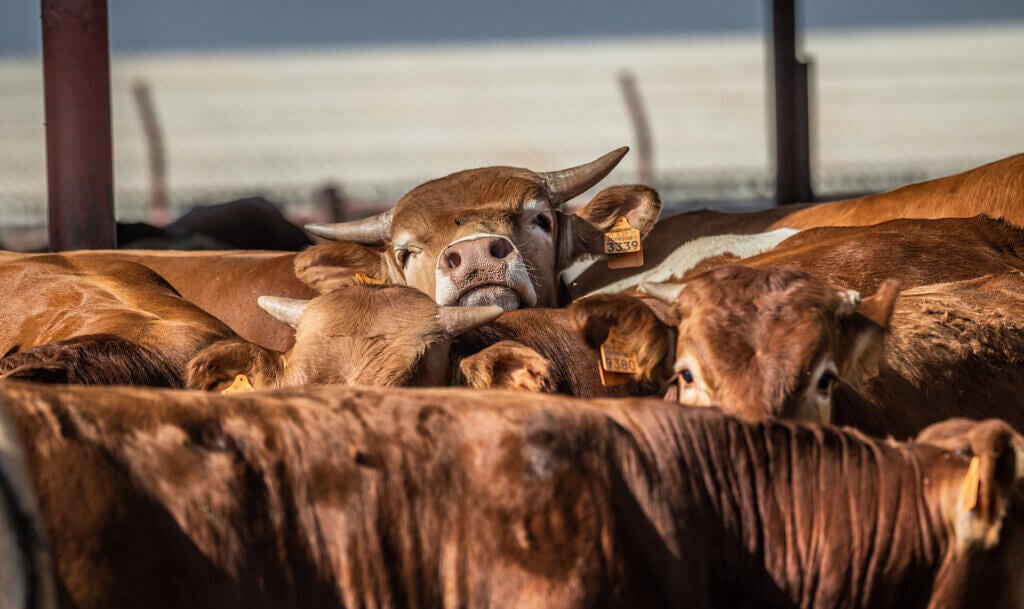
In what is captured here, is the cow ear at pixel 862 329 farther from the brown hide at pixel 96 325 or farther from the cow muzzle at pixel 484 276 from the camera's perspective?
the brown hide at pixel 96 325

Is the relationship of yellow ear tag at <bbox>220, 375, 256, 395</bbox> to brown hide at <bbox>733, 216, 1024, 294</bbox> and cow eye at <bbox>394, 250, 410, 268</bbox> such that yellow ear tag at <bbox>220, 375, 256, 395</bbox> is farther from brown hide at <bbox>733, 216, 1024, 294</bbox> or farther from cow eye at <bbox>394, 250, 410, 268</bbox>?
cow eye at <bbox>394, 250, 410, 268</bbox>

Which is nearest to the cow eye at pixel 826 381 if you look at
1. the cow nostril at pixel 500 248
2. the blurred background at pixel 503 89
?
the cow nostril at pixel 500 248

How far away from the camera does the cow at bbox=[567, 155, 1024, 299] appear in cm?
602

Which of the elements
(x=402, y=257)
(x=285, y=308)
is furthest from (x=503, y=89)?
(x=285, y=308)

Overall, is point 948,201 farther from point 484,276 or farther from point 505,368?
point 505,368

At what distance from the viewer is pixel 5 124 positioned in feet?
43.4

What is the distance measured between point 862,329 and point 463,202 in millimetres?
2307

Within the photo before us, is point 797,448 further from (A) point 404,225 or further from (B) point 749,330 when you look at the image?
(A) point 404,225

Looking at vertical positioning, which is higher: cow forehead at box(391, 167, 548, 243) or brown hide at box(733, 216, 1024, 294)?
cow forehead at box(391, 167, 548, 243)

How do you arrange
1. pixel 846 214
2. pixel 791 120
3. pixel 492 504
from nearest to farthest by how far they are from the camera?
pixel 492 504 → pixel 846 214 → pixel 791 120

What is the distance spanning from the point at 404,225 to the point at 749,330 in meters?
2.59

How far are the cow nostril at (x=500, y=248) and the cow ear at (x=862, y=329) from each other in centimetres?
173

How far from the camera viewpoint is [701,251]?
21.7ft

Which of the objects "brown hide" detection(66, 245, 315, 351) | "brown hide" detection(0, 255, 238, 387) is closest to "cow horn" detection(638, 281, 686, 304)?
"brown hide" detection(0, 255, 238, 387)
